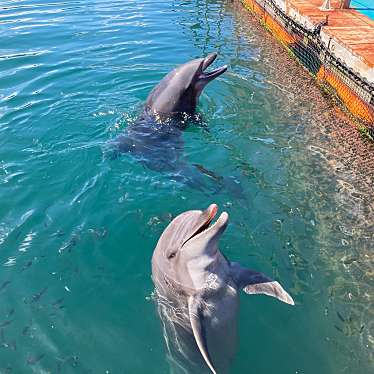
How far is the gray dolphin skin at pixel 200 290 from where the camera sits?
13.0 ft

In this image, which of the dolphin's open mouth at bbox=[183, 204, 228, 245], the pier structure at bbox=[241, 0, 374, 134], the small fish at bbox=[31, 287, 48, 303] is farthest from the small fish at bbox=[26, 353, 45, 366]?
the pier structure at bbox=[241, 0, 374, 134]

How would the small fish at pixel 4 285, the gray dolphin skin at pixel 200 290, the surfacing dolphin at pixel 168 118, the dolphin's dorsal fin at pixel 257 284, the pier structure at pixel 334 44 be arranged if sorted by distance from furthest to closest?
the pier structure at pixel 334 44
the surfacing dolphin at pixel 168 118
the small fish at pixel 4 285
the dolphin's dorsal fin at pixel 257 284
the gray dolphin skin at pixel 200 290

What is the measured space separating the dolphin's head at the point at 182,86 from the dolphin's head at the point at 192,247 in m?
3.96

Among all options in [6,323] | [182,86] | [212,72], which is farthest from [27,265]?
[212,72]

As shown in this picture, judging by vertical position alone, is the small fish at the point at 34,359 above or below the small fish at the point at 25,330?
below

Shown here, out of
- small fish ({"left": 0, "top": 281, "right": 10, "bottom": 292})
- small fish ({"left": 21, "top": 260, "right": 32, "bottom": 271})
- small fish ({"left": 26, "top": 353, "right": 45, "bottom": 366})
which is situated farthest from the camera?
small fish ({"left": 21, "top": 260, "right": 32, "bottom": 271})

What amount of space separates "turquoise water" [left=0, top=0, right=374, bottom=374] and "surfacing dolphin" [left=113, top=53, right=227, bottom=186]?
34 cm

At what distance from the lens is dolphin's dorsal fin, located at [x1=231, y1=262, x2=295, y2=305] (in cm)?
409

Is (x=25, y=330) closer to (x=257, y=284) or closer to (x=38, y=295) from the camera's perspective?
(x=38, y=295)

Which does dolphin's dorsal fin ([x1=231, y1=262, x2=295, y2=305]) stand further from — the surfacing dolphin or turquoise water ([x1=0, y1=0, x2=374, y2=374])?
the surfacing dolphin

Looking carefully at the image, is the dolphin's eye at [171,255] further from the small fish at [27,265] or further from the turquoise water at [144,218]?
the small fish at [27,265]

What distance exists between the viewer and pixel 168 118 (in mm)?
7918

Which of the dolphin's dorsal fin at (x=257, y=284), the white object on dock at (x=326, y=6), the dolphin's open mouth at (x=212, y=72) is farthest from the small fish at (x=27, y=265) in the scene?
the white object on dock at (x=326, y=6)

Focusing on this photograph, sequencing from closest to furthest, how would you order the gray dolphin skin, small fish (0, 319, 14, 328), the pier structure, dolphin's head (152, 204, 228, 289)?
dolphin's head (152, 204, 228, 289)
the gray dolphin skin
small fish (0, 319, 14, 328)
the pier structure
